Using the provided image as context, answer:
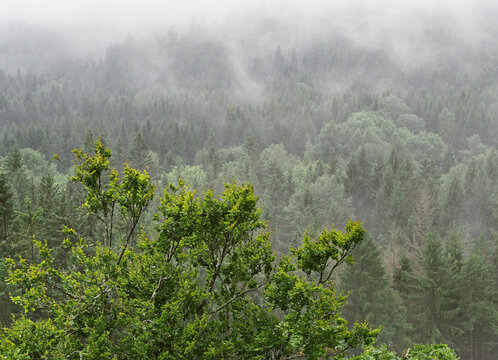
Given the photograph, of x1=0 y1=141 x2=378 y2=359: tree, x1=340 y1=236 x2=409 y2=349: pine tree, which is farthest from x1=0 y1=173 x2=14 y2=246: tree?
x1=340 y1=236 x2=409 y2=349: pine tree

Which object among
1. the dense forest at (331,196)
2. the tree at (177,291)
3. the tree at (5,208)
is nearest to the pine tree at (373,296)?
the dense forest at (331,196)

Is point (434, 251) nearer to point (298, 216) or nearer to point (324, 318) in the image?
point (324, 318)

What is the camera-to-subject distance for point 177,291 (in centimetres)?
1341

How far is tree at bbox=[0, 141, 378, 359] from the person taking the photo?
37.3 feet

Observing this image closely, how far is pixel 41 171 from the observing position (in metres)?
97.8

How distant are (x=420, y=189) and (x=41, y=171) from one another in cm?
8345

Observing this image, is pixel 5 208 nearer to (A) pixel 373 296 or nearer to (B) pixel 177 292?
(B) pixel 177 292

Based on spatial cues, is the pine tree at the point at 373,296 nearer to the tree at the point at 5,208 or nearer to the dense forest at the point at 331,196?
the dense forest at the point at 331,196

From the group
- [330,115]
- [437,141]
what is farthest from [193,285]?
[330,115]

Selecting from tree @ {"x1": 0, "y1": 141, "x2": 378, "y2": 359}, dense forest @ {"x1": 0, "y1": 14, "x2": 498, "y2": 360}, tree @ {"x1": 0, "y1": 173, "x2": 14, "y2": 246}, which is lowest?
tree @ {"x1": 0, "y1": 141, "x2": 378, "y2": 359}

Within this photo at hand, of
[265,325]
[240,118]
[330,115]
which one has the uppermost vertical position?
[330,115]

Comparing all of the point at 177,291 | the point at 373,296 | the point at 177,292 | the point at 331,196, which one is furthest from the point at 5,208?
the point at 331,196

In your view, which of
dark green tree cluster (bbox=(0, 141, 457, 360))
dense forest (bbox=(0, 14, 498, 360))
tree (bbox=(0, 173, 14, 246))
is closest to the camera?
dark green tree cluster (bbox=(0, 141, 457, 360))

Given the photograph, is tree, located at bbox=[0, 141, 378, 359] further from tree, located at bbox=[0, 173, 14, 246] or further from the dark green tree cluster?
tree, located at bbox=[0, 173, 14, 246]
